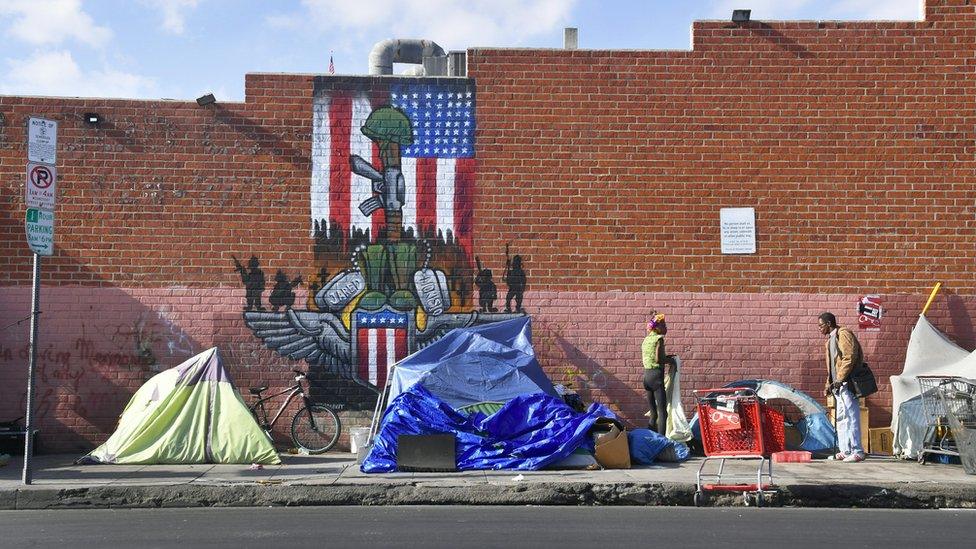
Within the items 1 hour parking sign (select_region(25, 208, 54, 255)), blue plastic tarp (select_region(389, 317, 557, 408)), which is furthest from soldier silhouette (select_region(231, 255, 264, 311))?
1 hour parking sign (select_region(25, 208, 54, 255))

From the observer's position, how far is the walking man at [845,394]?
11758mm

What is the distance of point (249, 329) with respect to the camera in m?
13.0

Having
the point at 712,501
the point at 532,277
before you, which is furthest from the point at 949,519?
the point at 532,277

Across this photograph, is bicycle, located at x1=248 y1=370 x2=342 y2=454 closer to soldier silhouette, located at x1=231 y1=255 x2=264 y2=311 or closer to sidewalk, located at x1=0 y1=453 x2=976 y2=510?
soldier silhouette, located at x1=231 y1=255 x2=264 y2=311

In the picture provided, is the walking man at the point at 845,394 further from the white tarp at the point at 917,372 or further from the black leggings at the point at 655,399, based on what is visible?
Answer: the black leggings at the point at 655,399

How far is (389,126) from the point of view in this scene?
13242 millimetres

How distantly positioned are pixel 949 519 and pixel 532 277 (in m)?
6.05

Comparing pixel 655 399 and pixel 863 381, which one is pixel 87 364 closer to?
pixel 655 399

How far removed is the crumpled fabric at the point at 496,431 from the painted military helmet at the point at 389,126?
3.89 meters

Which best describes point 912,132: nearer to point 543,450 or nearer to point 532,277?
point 532,277

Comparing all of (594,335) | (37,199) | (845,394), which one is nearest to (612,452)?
(594,335)

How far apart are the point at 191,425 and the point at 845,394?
8018 mm

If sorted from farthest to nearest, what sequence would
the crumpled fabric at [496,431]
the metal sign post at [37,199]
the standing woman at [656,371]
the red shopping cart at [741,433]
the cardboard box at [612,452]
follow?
the standing woman at [656,371]
the cardboard box at [612,452]
the crumpled fabric at [496,431]
the metal sign post at [37,199]
the red shopping cart at [741,433]

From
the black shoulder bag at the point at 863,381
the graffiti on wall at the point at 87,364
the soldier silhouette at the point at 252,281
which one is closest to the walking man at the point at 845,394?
the black shoulder bag at the point at 863,381
